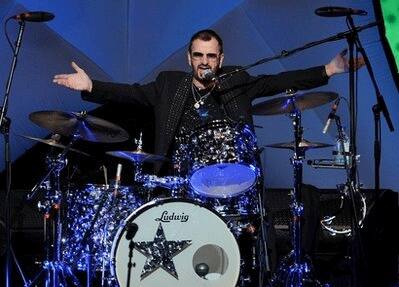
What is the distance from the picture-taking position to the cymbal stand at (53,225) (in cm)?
427

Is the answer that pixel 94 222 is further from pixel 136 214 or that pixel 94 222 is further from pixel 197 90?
pixel 197 90

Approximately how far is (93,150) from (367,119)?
2.65 meters

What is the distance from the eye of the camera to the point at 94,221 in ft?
14.3

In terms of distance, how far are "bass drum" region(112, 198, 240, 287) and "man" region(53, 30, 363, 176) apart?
648 millimetres

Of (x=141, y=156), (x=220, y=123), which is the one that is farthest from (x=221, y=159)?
(x=141, y=156)

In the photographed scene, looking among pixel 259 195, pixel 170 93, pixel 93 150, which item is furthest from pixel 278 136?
pixel 259 195

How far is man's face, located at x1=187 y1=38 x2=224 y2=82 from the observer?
4.21 meters

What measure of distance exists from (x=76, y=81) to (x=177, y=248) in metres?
1.30

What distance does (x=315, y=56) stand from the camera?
5598 millimetres

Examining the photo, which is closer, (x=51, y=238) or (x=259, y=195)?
(x=259, y=195)

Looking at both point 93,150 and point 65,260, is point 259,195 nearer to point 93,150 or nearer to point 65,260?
point 65,260

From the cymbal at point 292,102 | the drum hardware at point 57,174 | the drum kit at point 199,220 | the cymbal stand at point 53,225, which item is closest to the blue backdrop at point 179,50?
the cymbal at point 292,102

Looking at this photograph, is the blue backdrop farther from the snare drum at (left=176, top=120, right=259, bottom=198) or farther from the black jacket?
the snare drum at (left=176, top=120, right=259, bottom=198)

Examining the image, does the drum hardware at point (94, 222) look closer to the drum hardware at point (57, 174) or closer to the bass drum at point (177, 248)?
the drum hardware at point (57, 174)
